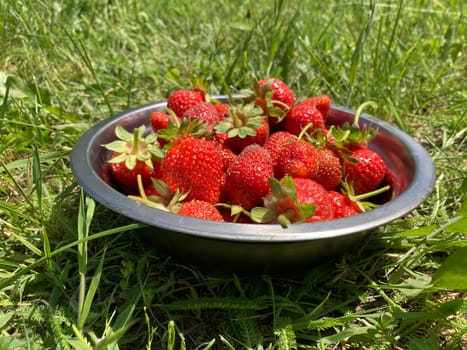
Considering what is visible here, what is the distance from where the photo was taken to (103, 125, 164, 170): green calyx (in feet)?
2.96

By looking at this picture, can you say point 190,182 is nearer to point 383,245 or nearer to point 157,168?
point 157,168

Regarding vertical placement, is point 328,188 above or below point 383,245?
above

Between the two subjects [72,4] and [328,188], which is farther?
[72,4]

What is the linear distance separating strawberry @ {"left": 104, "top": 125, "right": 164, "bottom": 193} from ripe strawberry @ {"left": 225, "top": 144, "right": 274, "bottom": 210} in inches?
5.9

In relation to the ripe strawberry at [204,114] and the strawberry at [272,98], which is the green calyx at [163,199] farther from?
the strawberry at [272,98]

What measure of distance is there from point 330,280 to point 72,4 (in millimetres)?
1376

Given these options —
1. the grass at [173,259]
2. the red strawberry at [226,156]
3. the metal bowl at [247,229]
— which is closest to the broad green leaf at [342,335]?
the grass at [173,259]

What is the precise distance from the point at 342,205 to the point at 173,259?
1.06 ft

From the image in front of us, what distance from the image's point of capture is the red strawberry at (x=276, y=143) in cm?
95

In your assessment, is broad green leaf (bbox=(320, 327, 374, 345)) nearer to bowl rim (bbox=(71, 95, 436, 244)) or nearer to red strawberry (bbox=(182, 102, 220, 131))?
bowl rim (bbox=(71, 95, 436, 244))

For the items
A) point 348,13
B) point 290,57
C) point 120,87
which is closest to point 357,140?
point 290,57

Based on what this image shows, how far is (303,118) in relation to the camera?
1.04m

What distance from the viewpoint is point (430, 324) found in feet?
2.68

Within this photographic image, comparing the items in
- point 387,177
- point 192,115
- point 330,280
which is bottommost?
point 330,280
